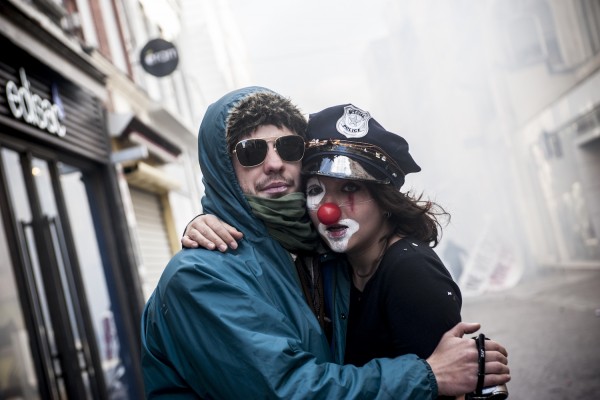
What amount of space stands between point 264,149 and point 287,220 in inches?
11.6

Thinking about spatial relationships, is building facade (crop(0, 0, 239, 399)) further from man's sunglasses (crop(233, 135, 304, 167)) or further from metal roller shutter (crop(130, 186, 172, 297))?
man's sunglasses (crop(233, 135, 304, 167))

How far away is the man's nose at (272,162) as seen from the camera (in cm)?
239

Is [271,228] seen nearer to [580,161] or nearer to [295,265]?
[295,265]

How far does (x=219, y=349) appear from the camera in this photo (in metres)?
1.90

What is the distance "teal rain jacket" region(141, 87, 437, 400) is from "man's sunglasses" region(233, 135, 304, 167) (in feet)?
0.72

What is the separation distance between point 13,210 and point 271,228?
12.5ft

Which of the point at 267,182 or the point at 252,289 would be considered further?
the point at 267,182

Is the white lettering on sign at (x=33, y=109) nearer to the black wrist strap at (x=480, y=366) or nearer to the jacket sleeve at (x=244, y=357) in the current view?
the jacket sleeve at (x=244, y=357)

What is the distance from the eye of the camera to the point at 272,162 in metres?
2.39

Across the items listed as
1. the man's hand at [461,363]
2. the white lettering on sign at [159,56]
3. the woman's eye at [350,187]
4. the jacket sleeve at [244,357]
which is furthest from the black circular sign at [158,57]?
the man's hand at [461,363]

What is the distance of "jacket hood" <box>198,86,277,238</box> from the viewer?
92.4 inches

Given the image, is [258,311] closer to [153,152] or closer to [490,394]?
[490,394]

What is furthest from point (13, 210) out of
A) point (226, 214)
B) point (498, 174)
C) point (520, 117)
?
point (498, 174)

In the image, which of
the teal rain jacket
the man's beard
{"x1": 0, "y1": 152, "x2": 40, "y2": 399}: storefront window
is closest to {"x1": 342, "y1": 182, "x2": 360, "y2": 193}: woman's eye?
the man's beard
